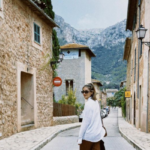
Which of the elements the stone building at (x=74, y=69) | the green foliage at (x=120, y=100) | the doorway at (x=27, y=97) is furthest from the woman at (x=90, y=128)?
the stone building at (x=74, y=69)

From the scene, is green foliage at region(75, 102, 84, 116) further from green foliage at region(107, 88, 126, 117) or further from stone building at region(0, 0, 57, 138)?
stone building at region(0, 0, 57, 138)

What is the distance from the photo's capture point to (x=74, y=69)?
36719 mm

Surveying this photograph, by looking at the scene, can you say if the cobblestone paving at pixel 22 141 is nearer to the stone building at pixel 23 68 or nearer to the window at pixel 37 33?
the stone building at pixel 23 68

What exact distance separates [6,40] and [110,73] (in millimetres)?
139273

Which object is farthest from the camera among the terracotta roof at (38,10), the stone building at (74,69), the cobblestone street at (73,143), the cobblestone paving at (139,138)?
the stone building at (74,69)

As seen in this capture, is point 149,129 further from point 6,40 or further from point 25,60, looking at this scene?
point 6,40

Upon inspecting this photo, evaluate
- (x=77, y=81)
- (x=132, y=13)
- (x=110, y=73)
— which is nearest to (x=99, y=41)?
(x=110, y=73)

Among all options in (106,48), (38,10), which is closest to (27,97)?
(38,10)

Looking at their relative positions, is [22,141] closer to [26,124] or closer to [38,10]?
[26,124]

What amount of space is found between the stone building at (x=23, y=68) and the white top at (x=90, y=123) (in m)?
6.09

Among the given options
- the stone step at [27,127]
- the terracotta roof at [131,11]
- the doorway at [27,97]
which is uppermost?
the terracotta roof at [131,11]

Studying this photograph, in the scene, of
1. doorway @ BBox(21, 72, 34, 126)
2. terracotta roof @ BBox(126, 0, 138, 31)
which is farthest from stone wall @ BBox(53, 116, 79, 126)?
terracotta roof @ BBox(126, 0, 138, 31)

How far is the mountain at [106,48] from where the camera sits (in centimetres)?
14600

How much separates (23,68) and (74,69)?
24773 mm
